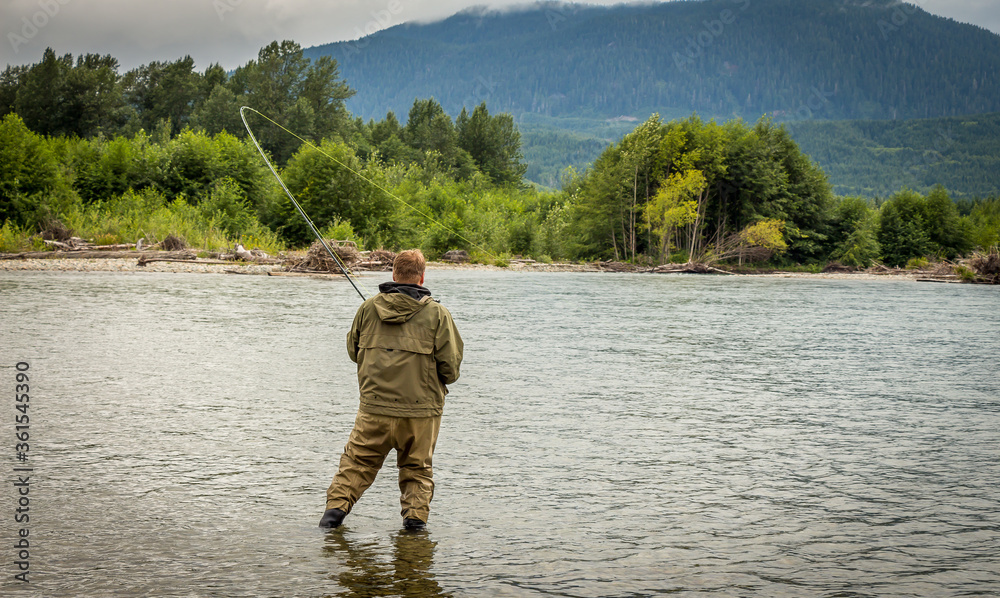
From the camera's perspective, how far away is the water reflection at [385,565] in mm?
4457

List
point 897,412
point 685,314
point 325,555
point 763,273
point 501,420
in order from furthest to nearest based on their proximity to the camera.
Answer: point 763,273 < point 685,314 < point 897,412 < point 501,420 < point 325,555

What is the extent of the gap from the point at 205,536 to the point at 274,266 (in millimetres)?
34835

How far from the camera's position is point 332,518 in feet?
17.6

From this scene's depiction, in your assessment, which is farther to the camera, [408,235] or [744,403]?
[408,235]

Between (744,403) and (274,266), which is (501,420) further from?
(274,266)

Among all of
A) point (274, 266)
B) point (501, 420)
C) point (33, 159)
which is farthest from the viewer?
point (33, 159)

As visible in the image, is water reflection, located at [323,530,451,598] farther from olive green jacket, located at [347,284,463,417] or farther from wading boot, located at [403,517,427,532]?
olive green jacket, located at [347,284,463,417]

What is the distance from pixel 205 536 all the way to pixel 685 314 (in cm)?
1939

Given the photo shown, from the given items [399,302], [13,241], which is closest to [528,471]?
[399,302]

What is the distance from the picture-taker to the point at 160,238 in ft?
136

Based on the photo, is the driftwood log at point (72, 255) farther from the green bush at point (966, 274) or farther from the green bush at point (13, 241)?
the green bush at point (966, 274)

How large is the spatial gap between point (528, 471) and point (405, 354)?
6.84ft

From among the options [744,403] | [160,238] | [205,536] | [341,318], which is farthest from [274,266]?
[205,536]

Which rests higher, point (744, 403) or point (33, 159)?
point (33, 159)
